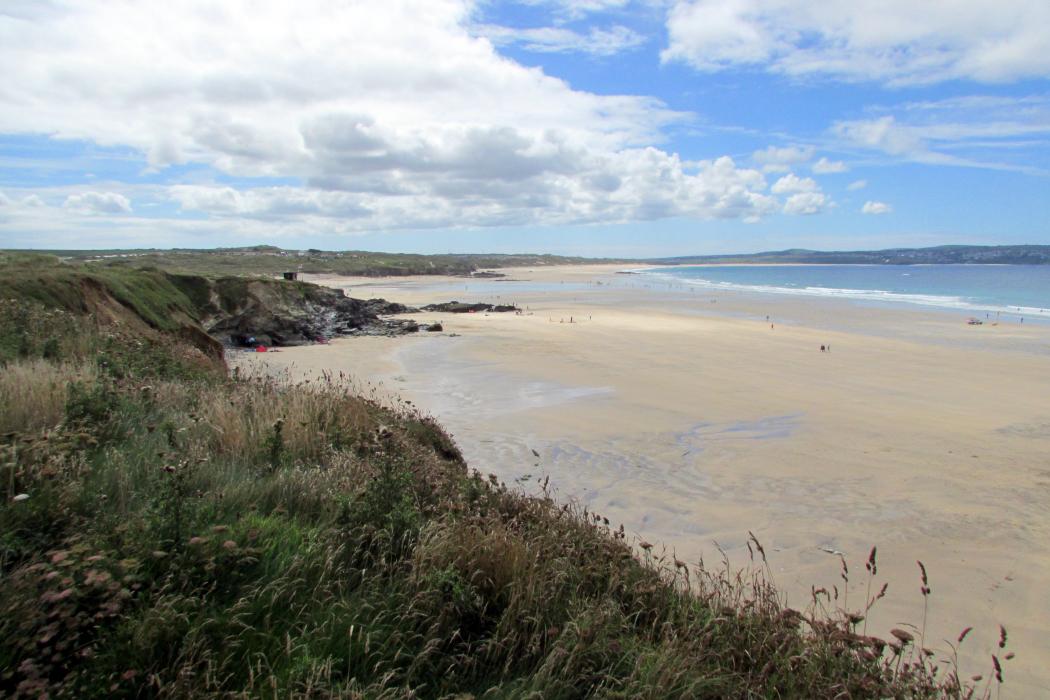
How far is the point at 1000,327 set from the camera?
33.0 m

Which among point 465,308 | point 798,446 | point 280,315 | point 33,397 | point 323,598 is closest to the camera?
point 323,598

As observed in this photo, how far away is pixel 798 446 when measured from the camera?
11.7 metres

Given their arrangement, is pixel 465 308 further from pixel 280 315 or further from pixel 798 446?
pixel 798 446

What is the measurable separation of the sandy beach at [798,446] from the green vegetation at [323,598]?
114 inches

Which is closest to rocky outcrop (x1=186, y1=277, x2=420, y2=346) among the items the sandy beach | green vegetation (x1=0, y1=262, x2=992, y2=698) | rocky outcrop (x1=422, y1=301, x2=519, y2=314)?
the sandy beach

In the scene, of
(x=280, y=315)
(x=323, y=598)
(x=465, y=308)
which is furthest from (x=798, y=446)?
(x=465, y=308)

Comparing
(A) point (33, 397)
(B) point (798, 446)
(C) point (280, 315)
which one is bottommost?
(B) point (798, 446)

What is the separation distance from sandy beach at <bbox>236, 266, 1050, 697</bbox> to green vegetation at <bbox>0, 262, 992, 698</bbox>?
2.90 meters

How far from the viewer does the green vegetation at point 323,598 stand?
99.4 inches

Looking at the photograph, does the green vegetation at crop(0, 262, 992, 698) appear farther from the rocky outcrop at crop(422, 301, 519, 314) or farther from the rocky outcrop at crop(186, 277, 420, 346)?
the rocky outcrop at crop(422, 301, 519, 314)

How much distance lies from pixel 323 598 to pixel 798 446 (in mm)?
10435

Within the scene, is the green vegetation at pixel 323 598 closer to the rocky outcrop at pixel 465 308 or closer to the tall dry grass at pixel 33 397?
the tall dry grass at pixel 33 397

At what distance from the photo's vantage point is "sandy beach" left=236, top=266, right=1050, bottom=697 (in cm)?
683

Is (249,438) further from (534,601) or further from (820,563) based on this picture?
(820,563)
